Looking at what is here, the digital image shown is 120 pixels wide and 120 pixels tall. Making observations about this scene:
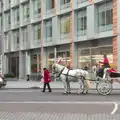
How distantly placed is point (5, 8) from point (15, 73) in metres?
11.8

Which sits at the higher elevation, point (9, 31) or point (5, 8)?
point (5, 8)

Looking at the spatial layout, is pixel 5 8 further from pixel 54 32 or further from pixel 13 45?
pixel 54 32

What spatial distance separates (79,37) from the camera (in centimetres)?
4503

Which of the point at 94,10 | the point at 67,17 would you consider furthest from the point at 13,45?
the point at 94,10

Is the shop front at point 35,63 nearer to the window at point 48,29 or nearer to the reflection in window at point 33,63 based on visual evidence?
the reflection in window at point 33,63

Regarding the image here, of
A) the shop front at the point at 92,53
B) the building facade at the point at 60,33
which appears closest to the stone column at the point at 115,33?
the building facade at the point at 60,33

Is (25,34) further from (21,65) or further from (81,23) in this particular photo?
(81,23)

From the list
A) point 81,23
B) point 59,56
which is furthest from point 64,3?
point 59,56

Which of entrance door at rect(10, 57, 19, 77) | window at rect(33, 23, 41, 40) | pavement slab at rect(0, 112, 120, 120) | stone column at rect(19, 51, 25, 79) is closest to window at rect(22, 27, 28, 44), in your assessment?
stone column at rect(19, 51, 25, 79)

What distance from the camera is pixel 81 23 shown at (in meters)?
45.1

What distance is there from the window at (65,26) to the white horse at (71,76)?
23.0 m

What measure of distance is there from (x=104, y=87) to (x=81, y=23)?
23255 mm

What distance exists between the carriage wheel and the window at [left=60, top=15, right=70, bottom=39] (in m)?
25.2

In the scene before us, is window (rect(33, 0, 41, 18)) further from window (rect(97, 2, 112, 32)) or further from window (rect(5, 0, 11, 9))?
window (rect(97, 2, 112, 32))
